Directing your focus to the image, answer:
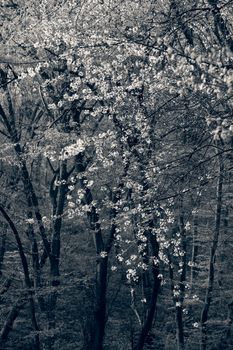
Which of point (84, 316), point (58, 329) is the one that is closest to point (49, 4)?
point (58, 329)

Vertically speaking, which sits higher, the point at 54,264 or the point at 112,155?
the point at 112,155

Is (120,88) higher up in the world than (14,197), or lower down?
higher up

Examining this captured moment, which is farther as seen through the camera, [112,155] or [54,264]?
[54,264]

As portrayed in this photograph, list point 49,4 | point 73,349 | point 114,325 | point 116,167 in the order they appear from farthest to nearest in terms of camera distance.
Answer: point 114,325
point 73,349
point 49,4
point 116,167

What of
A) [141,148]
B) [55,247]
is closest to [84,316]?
[55,247]

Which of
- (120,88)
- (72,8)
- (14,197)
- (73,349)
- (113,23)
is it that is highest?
(72,8)

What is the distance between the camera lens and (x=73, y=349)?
17.5m

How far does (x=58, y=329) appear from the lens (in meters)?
13.4

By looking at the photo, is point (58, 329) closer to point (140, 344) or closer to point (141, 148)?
point (140, 344)

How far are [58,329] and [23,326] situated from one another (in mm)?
5079

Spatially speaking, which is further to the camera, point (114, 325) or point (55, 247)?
point (114, 325)

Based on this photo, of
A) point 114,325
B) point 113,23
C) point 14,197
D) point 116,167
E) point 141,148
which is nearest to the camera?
point 141,148

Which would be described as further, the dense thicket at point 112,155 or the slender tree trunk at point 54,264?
the slender tree trunk at point 54,264

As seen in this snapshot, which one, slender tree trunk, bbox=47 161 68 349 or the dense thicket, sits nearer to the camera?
the dense thicket
